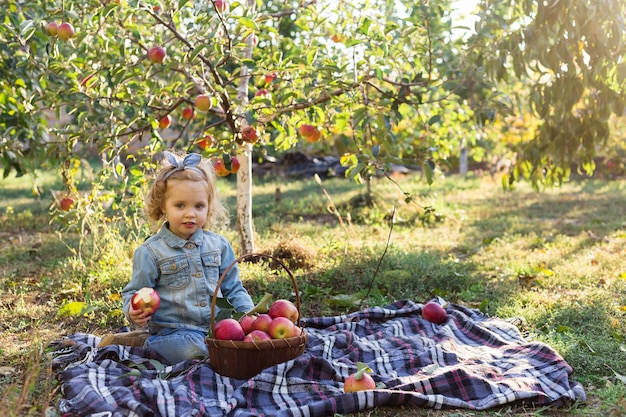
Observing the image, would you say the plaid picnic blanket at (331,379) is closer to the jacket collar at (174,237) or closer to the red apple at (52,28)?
the jacket collar at (174,237)

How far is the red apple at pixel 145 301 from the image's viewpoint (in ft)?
9.16

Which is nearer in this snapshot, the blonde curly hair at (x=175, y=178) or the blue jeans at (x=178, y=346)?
the blue jeans at (x=178, y=346)

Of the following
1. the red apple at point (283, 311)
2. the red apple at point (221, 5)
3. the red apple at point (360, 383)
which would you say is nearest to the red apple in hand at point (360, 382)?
the red apple at point (360, 383)

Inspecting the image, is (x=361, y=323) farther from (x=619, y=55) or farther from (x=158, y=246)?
(x=619, y=55)

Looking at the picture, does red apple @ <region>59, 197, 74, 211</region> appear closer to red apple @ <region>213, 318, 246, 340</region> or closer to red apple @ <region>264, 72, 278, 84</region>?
red apple @ <region>264, 72, 278, 84</region>

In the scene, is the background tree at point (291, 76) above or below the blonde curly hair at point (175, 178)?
above

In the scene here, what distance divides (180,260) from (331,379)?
903 millimetres

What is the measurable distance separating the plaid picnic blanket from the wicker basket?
4 centimetres

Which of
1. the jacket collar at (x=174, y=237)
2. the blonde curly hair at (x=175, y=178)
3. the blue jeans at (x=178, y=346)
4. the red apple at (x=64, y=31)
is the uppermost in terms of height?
the red apple at (x=64, y=31)

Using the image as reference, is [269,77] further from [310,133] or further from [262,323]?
[262,323]

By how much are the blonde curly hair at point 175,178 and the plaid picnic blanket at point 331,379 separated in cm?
69

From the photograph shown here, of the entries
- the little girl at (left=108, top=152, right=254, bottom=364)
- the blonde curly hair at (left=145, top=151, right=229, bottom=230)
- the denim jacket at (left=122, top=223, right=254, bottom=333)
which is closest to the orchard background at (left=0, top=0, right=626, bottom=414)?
the blonde curly hair at (left=145, top=151, right=229, bottom=230)

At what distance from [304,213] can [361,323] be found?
4.44 m

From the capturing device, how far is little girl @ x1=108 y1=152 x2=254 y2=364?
309 cm
